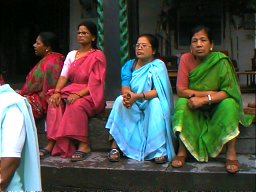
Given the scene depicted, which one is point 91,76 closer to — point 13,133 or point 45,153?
point 45,153

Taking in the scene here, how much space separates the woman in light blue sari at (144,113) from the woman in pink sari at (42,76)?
0.87 metres

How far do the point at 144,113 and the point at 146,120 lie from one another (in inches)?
3.3

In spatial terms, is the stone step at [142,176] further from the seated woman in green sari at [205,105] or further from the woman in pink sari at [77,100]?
the woman in pink sari at [77,100]

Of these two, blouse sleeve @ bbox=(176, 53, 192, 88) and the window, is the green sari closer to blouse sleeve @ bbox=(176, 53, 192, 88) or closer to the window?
blouse sleeve @ bbox=(176, 53, 192, 88)

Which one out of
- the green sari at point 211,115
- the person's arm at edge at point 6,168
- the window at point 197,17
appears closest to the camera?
the person's arm at edge at point 6,168

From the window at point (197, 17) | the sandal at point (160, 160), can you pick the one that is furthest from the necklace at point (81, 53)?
the window at point (197, 17)

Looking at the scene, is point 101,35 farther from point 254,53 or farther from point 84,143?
point 254,53

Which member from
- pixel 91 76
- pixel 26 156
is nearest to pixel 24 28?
pixel 91 76

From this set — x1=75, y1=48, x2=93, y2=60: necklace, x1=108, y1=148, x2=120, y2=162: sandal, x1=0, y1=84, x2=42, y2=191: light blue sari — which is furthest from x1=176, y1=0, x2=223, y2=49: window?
x1=0, y1=84, x2=42, y2=191: light blue sari

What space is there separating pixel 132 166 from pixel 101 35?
1790 mm

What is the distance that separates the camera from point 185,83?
4145 millimetres

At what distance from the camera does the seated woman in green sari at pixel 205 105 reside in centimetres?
382

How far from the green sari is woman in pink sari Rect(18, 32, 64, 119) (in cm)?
152

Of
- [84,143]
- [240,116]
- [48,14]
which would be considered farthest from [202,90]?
[48,14]
